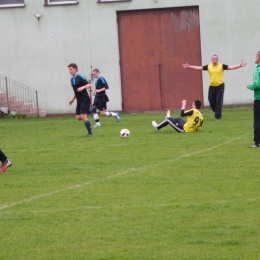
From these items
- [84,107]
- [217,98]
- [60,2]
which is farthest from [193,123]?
[60,2]

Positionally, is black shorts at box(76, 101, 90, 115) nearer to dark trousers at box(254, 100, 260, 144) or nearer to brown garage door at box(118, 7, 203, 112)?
dark trousers at box(254, 100, 260, 144)

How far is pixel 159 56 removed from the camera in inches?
1216

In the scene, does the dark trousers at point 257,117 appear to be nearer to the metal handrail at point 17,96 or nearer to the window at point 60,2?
the window at point 60,2

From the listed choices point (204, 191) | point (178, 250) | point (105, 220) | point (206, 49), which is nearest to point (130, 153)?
point (204, 191)

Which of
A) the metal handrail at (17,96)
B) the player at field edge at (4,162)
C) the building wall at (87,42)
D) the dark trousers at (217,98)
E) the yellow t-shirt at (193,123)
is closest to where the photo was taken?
the player at field edge at (4,162)

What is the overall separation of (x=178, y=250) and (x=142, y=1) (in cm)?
2321

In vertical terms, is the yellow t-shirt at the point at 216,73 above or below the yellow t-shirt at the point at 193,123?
above

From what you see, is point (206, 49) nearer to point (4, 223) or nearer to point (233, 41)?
point (233, 41)

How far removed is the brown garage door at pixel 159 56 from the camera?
30578 mm

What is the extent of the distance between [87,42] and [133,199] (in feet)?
68.2

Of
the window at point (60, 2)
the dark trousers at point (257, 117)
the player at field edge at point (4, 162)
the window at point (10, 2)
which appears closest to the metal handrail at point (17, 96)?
the window at point (10, 2)

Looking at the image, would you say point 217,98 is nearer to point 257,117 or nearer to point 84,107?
point 84,107

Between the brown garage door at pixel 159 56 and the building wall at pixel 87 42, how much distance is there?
32 centimetres

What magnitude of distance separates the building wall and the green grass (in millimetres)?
11265
